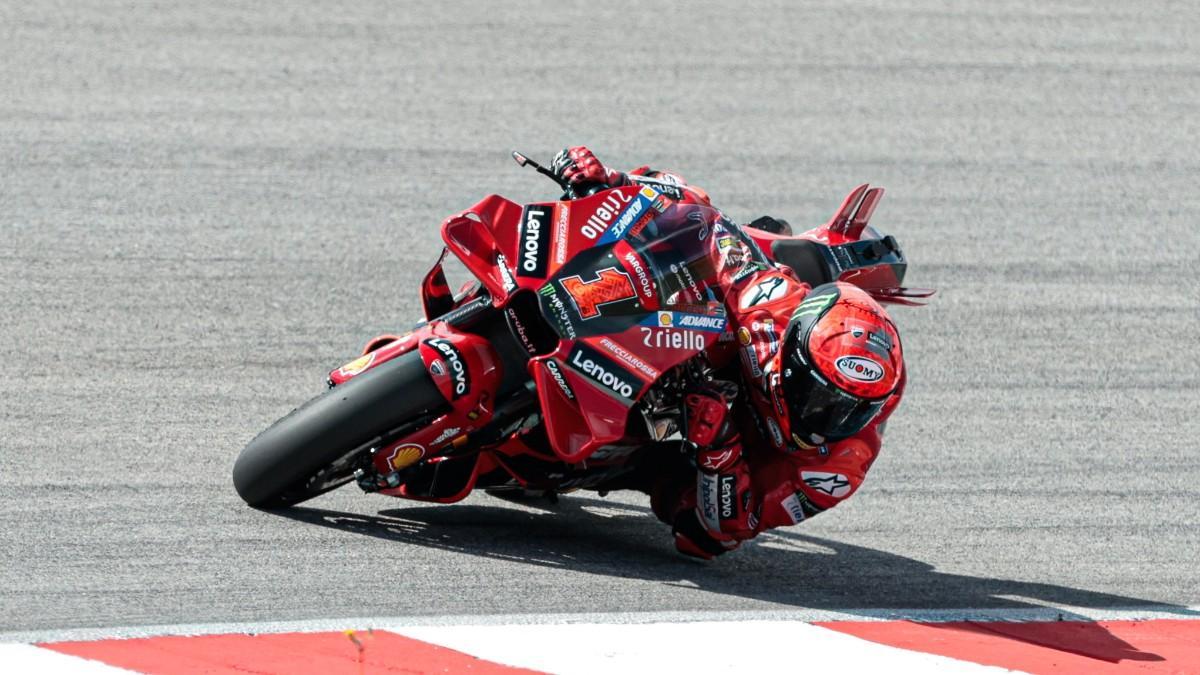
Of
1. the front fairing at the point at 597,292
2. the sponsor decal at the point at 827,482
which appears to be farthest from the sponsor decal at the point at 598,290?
the sponsor decal at the point at 827,482

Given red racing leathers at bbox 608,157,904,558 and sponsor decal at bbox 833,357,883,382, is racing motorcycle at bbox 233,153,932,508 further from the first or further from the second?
sponsor decal at bbox 833,357,883,382

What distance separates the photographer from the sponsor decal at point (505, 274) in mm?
6234

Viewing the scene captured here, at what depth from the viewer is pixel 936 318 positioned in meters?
9.70

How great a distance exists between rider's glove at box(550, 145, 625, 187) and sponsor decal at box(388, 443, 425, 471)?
48.3 inches

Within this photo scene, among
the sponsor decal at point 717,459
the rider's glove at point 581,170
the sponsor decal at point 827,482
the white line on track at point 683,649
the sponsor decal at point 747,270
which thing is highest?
the rider's glove at point 581,170

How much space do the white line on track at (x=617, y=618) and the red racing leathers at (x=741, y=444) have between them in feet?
1.53

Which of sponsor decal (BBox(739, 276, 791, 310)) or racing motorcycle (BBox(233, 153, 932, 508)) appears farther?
sponsor decal (BBox(739, 276, 791, 310))

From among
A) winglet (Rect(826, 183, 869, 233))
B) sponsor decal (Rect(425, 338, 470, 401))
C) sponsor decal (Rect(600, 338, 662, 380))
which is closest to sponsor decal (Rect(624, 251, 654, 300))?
sponsor decal (Rect(600, 338, 662, 380))

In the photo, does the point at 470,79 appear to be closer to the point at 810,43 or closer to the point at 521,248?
the point at 810,43

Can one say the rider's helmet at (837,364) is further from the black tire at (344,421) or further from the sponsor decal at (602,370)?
the black tire at (344,421)

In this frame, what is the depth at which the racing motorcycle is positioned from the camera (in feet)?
20.3

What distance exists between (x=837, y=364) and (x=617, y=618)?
1.19 meters

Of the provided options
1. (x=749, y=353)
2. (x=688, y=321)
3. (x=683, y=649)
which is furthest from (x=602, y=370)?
(x=683, y=649)

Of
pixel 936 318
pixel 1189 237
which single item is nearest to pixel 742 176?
pixel 936 318
